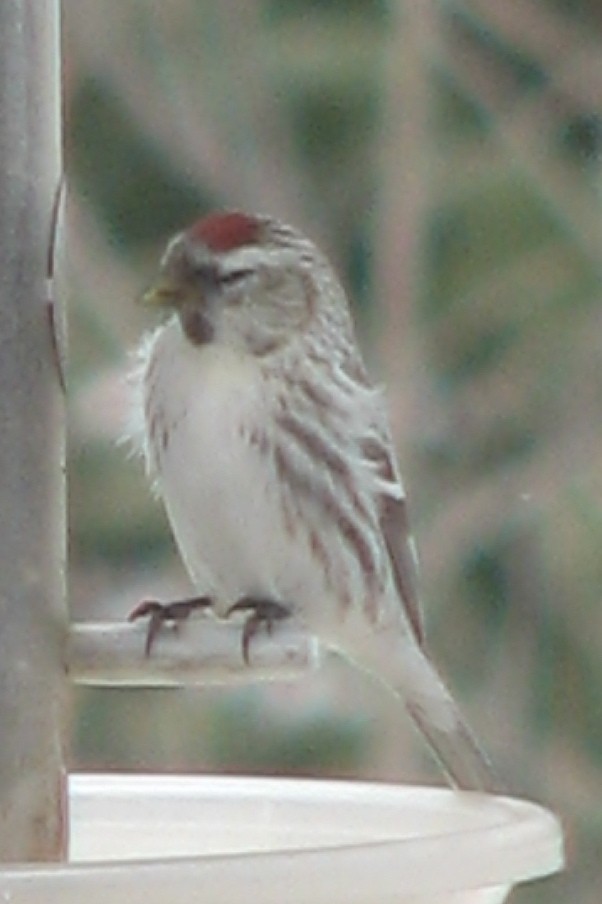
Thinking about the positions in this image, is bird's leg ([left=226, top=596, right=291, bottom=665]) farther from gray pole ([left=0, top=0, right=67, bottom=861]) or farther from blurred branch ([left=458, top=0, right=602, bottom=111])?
blurred branch ([left=458, top=0, right=602, bottom=111])

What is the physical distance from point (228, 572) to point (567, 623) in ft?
2.65

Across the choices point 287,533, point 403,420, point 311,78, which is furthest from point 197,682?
point 311,78

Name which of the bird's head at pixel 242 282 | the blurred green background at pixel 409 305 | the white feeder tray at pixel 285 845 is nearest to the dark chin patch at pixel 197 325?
the bird's head at pixel 242 282

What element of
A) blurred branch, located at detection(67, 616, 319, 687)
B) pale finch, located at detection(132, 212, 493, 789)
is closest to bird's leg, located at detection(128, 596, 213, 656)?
blurred branch, located at detection(67, 616, 319, 687)

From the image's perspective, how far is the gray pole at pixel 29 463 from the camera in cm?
91

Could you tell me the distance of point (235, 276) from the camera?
114cm

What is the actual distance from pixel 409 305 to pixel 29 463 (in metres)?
0.96

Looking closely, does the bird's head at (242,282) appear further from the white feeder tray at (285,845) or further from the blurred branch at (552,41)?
the blurred branch at (552,41)

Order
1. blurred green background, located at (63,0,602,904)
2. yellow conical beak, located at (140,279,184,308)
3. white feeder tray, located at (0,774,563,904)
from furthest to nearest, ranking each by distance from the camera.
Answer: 1. blurred green background, located at (63,0,602,904)
2. yellow conical beak, located at (140,279,184,308)
3. white feeder tray, located at (0,774,563,904)

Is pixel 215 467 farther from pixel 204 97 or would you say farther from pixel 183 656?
pixel 204 97

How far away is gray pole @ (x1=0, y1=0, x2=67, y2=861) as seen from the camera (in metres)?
0.91

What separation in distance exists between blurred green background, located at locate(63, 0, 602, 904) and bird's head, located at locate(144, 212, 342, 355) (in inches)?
25.3

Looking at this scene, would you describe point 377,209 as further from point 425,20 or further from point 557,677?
point 557,677

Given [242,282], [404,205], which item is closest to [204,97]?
[404,205]
